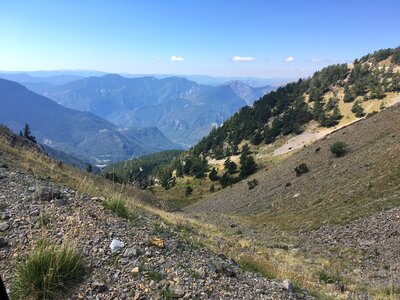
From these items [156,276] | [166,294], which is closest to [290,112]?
[156,276]

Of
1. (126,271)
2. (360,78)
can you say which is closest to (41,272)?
(126,271)

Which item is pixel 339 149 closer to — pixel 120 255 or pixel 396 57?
pixel 120 255

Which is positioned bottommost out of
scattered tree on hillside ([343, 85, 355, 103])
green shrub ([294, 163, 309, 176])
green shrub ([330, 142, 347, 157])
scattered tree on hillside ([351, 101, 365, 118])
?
green shrub ([294, 163, 309, 176])

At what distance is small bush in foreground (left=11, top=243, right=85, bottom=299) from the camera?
618 centimetres

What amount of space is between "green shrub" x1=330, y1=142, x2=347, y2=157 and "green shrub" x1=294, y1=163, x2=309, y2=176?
4057 millimetres

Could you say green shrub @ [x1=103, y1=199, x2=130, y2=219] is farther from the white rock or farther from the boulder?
the white rock

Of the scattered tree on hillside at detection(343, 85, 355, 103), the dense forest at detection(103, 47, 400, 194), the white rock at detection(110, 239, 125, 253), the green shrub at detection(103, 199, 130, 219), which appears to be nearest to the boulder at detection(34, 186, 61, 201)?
the green shrub at detection(103, 199, 130, 219)

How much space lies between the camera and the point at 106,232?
8391 millimetres

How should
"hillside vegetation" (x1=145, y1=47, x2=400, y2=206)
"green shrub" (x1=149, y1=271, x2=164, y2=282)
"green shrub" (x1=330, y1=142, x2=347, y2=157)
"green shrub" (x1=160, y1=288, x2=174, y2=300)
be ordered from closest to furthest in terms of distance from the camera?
"green shrub" (x1=160, y1=288, x2=174, y2=300), "green shrub" (x1=149, y1=271, x2=164, y2=282), "green shrub" (x1=330, y1=142, x2=347, y2=157), "hillside vegetation" (x1=145, y1=47, x2=400, y2=206)

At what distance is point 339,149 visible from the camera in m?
45.6

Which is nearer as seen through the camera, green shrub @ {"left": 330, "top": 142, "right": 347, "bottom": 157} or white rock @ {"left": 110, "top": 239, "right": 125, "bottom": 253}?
white rock @ {"left": 110, "top": 239, "right": 125, "bottom": 253}

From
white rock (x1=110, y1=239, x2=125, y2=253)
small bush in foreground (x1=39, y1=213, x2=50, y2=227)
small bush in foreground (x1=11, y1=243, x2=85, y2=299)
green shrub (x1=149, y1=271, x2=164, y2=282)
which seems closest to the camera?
small bush in foreground (x1=11, y1=243, x2=85, y2=299)

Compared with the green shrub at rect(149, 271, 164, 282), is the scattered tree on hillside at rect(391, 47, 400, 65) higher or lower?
higher

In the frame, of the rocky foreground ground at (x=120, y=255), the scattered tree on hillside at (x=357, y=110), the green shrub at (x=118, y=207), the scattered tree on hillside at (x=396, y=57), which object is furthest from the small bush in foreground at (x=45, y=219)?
the scattered tree on hillside at (x=396, y=57)
